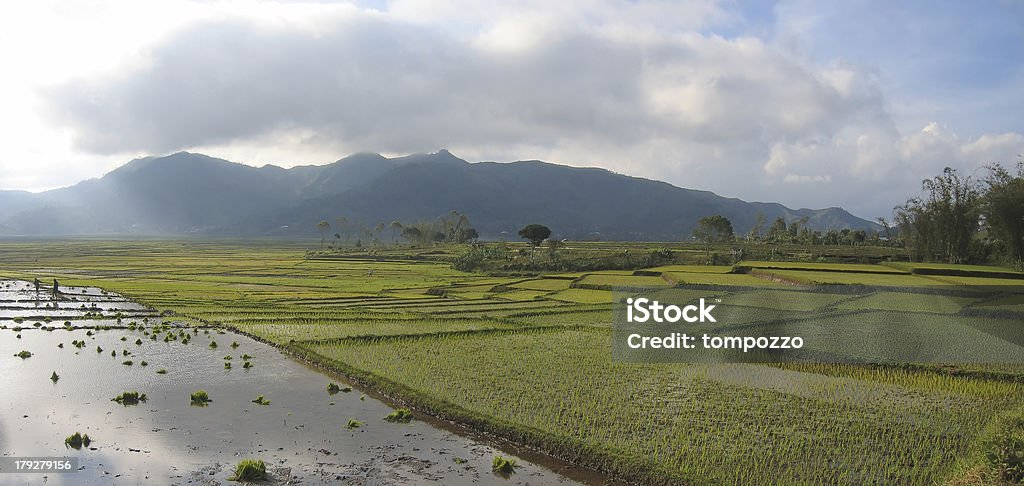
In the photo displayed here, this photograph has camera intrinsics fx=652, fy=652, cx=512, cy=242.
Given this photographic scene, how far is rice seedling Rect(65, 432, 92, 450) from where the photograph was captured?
12070 mm

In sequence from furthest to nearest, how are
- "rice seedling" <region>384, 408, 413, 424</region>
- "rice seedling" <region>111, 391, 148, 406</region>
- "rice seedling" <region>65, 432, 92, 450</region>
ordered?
"rice seedling" <region>111, 391, 148, 406</region> < "rice seedling" <region>384, 408, 413, 424</region> < "rice seedling" <region>65, 432, 92, 450</region>

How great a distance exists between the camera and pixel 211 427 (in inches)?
528

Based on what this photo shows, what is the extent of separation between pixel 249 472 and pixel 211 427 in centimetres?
339

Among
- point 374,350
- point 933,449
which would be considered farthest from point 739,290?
point 933,449

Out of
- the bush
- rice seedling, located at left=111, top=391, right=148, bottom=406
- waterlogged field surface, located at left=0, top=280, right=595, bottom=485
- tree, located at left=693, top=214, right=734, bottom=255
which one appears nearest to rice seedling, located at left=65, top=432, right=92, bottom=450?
waterlogged field surface, located at left=0, top=280, right=595, bottom=485

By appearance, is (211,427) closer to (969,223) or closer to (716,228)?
(969,223)

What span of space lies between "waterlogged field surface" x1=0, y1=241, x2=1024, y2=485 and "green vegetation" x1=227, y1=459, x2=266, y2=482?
0.79 meters

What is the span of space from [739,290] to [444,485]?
24.2m

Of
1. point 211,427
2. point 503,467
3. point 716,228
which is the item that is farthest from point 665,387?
point 716,228

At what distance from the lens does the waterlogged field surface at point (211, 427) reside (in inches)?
434

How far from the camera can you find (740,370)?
1711 cm

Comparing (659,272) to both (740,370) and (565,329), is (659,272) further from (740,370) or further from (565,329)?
Answer: (740,370)

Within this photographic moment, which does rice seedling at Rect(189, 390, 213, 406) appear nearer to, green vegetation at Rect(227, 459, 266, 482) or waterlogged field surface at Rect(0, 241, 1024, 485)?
waterlogged field surface at Rect(0, 241, 1024, 485)

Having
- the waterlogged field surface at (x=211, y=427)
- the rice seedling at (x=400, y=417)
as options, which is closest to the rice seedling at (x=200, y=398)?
the waterlogged field surface at (x=211, y=427)
